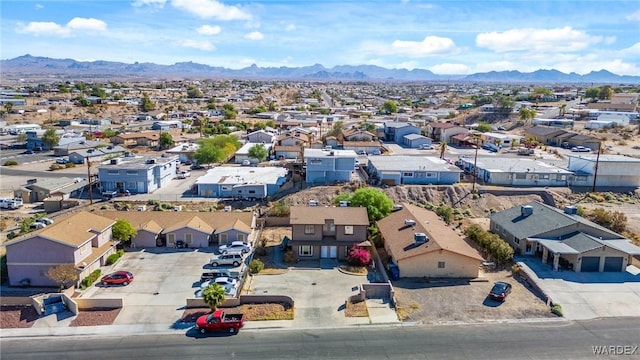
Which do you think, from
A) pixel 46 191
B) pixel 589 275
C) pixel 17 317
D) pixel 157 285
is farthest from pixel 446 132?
pixel 17 317

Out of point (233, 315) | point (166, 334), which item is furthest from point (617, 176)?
point (166, 334)

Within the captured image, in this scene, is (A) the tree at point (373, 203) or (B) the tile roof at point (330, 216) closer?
(B) the tile roof at point (330, 216)

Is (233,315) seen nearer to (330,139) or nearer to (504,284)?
(504,284)

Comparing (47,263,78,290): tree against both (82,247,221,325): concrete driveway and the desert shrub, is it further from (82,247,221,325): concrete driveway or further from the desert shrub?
the desert shrub

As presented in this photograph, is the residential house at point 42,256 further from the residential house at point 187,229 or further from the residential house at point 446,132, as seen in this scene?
the residential house at point 446,132

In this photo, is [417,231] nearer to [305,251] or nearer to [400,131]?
[305,251]

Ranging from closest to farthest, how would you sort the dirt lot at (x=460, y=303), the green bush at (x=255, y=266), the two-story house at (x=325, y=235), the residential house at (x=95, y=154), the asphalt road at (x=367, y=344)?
the asphalt road at (x=367, y=344), the dirt lot at (x=460, y=303), the green bush at (x=255, y=266), the two-story house at (x=325, y=235), the residential house at (x=95, y=154)

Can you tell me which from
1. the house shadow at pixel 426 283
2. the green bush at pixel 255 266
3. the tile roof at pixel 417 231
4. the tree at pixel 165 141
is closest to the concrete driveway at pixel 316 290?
the green bush at pixel 255 266
